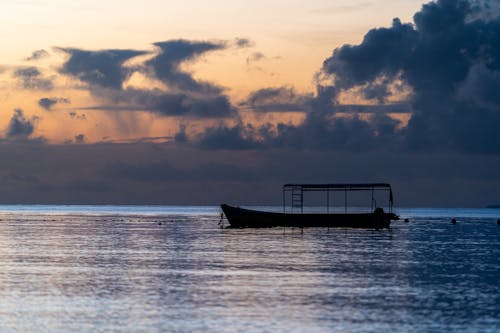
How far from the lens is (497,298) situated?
147 feet

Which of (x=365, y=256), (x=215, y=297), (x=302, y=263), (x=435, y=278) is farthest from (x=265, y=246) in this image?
(x=215, y=297)

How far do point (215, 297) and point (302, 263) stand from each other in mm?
22313

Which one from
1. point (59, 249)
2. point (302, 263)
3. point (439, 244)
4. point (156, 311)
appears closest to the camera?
point (156, 311)

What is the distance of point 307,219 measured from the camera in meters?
121

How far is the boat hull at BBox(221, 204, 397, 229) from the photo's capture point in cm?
11662

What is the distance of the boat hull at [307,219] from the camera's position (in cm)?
11662

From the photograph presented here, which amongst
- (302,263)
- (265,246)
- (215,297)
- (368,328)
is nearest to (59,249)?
(265,246)

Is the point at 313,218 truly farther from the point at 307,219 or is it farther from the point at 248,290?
the point at 248,290

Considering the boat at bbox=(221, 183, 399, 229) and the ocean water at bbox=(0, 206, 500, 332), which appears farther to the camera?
Answer: the boat at bbox=(221, 183, 399, 229)

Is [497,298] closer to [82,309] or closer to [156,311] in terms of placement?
[156,311]

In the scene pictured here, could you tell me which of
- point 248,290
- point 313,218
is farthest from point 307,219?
point 248,290

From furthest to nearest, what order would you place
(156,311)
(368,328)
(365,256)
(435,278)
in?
(365,256)
(435,278)
(156,311)
(368,328)

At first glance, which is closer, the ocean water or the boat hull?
the ocean water

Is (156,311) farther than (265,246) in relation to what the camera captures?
No
